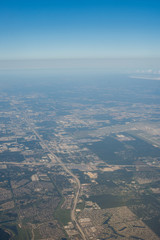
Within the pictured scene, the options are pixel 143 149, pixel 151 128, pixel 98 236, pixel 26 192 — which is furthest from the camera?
pixel 151 128

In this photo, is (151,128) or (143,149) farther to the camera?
(151,128)

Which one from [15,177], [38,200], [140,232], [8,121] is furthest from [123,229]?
[8,121]

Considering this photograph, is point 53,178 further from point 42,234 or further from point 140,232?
point 140,232

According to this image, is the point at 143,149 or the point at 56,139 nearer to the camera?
the point at 143,149

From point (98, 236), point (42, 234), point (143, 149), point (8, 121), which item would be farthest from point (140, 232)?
point (8, 121)

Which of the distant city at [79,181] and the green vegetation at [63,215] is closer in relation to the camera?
the distant city at [79,181]

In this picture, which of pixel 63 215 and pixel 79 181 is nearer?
pixel 63 215

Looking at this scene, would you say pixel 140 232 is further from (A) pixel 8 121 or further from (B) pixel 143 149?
(A) pixel 8 121

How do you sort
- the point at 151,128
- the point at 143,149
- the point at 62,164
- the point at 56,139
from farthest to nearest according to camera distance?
the point at 151,128 < the point at 56,139 < the point at 143,149 < the point at 62,164

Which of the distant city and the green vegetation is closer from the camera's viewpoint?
the distant city
